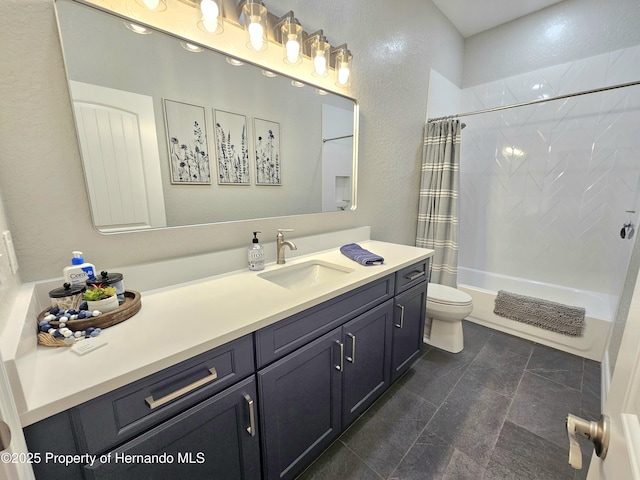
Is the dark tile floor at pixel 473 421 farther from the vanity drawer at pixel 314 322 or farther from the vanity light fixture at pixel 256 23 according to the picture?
the vanity light fixture at pixel 256 23

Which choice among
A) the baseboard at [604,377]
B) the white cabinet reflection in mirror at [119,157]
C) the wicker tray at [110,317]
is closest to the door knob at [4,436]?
the wicker tray at [110,317]

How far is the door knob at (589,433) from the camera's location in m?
0.45

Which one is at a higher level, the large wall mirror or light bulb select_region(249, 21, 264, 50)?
light bulb select_region(249, 21, 264, 50)

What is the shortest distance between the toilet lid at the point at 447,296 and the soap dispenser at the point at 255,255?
53.0 inches

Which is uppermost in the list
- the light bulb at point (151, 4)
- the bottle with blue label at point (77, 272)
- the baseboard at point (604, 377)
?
the light bulb at point (151, 4)

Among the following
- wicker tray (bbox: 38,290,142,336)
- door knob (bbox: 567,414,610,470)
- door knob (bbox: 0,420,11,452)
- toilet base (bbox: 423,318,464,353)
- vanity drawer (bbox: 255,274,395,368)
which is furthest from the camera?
toilet base (bbox: 423,318,464,353)

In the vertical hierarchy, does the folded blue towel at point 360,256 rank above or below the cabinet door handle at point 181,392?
above

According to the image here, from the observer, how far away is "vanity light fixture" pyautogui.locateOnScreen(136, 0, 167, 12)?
1.01 meters

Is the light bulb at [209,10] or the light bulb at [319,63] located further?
the light bulb at [319,63]

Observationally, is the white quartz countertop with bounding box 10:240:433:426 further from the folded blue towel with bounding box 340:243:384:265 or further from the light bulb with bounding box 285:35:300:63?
the light bulb with bounding box 285:35:300:63

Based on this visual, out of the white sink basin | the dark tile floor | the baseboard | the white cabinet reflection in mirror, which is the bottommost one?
the dark tile floor

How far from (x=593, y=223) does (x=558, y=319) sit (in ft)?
3.51

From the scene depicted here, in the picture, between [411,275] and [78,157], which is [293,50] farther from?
[411,275]

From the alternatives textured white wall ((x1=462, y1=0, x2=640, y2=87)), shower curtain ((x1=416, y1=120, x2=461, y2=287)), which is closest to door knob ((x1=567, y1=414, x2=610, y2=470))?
shower curtain ((x1=416, y1=120, x2=461, y2=287))
